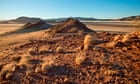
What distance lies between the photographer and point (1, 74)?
11414 millimetres

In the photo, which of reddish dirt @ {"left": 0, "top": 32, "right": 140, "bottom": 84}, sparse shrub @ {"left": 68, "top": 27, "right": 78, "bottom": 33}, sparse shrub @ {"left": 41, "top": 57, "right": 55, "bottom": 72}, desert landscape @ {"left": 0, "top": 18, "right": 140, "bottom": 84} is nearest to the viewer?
reddish dirt @ {"left": 0, "top": 32, "right": 140, "bottom": 84}

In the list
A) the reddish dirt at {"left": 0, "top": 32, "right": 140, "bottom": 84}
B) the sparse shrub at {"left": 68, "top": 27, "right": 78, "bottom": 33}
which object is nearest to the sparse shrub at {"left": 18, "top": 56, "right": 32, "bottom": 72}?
the reddish dirt at {"left": 0, "top": 32, "right": 140, "bottom": 84}

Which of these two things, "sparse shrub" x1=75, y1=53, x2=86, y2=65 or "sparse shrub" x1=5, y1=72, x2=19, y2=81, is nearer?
"sparse shrub" x1=5, y1=72, x2=19, y2=81

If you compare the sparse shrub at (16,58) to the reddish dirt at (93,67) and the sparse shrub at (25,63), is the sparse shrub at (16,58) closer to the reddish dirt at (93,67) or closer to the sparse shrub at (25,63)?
Answer: the reddish dirt at (93,67)

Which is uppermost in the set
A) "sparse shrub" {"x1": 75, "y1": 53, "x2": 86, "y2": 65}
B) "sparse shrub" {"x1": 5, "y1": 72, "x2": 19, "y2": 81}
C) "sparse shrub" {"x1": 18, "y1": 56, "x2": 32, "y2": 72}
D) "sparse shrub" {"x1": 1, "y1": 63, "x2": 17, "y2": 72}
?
"sparse shrub" {"x1": 75, "y1": 53, "x2": 86, "y2": 65}

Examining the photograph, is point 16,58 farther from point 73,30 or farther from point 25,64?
point 73,30

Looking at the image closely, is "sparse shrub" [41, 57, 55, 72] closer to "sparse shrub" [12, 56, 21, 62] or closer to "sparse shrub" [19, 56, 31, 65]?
"sparse shrub" [19, 56, 31, 65]

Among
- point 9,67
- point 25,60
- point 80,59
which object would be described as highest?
point 80,59

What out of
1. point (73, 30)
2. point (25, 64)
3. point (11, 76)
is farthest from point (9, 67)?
point (73, 30)

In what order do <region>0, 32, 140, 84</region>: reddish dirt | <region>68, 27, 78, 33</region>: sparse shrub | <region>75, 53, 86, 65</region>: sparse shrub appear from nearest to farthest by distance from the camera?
<region>0, 32, 140, 84</region>: reddish dirt, <region>75, 53, 86, 65</region>: sparse shrub, <region>68, 27, 78, 33</region>: sparse shrub

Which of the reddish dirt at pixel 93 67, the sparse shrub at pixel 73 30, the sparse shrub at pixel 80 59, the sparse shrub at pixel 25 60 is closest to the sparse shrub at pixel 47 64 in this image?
the reddish dirt at pixel 93 67

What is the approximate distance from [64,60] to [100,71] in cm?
250

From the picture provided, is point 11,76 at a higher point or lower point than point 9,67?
lower

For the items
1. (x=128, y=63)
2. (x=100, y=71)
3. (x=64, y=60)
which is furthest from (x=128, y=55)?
(x=64, y=60)
